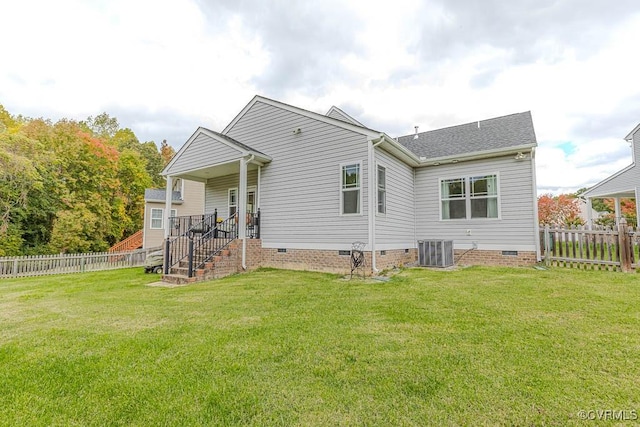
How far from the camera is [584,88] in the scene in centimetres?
1209

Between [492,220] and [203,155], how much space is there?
32.8ft

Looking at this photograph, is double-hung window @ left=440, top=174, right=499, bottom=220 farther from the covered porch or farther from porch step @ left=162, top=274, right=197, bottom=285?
porch step @ left=162, top=274, right=197, bottom=285

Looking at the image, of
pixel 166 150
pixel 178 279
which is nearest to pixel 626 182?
pixel 178 279

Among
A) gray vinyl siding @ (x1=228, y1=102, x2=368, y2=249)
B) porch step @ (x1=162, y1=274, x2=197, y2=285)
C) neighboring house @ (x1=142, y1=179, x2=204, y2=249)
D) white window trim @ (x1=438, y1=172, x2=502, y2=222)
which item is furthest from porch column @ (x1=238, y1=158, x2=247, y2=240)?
neighboring house @ (x1=142, y1=179, x2=204, y2=249)

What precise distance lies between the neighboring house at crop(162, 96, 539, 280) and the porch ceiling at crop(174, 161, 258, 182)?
0.07 metres

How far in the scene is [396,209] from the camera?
376 inches

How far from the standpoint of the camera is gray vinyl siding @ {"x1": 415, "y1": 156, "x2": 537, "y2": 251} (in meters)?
8.98

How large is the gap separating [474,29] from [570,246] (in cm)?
733

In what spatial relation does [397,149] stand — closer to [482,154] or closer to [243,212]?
[482,154]

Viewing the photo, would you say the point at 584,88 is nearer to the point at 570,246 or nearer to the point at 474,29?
the point at 474,29

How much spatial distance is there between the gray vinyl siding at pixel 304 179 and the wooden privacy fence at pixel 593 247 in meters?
5.52

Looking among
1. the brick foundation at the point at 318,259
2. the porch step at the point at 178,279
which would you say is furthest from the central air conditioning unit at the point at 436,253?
the porch step at the point at 178,279

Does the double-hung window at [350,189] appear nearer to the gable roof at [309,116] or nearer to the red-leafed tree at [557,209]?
the gable roof at [309,116]

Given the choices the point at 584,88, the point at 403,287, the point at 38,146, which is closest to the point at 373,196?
the point at 403,287
